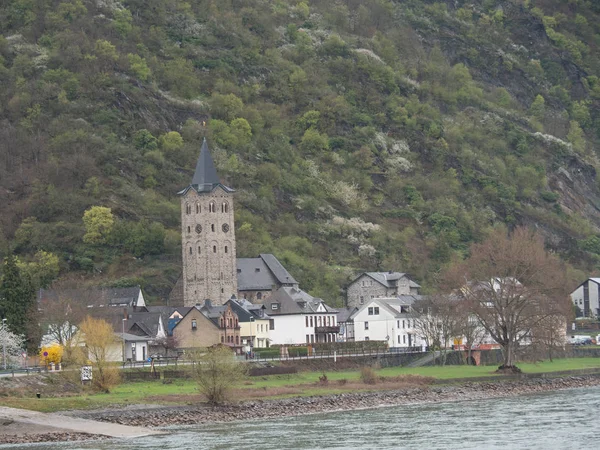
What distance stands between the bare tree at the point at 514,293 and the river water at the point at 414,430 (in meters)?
21.0

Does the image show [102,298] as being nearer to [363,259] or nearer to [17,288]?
[17,288]

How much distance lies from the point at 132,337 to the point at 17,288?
15.5 meters

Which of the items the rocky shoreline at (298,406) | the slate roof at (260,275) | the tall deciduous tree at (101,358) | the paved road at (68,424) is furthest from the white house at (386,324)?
the paved road at (68,424)

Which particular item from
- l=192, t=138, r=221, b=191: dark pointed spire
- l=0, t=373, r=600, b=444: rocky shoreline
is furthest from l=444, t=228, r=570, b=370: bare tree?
l=192, t=138, r=221, b=191: dark pointed spire

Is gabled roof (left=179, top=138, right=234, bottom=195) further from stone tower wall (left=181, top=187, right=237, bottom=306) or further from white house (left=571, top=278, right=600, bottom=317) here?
white house (left=571, top=278, right=600, bottom=317)

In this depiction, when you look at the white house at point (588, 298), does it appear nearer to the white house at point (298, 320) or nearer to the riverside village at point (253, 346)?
the riverside village at point (253, 346)

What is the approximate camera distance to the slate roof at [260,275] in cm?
16112

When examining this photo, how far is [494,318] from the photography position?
383 feet

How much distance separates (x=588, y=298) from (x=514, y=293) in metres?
71.8

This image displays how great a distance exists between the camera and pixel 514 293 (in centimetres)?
11444

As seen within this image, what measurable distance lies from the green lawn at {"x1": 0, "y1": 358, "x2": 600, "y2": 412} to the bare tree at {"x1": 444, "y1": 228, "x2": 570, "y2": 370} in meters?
3.95

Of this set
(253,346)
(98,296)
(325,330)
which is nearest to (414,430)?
(253,346)

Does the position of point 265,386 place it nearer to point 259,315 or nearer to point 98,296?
point 259,315

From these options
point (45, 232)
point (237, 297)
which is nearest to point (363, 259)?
point (237, 297)
